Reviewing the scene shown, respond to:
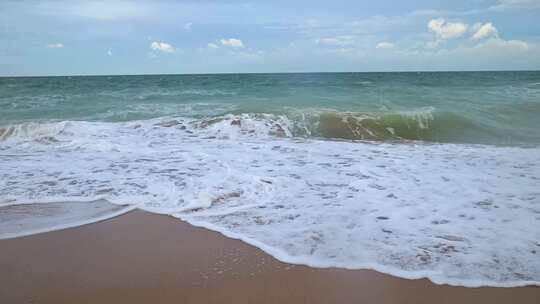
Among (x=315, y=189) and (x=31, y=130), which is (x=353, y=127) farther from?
(x=31, y=130)

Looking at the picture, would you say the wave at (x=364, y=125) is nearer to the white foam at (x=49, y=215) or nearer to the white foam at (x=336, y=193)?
the white foam at (x=336, y=193)

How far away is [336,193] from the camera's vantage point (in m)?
4.75

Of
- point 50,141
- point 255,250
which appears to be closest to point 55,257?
point 255,250

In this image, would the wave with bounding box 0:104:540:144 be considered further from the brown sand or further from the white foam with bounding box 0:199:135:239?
the brown sand

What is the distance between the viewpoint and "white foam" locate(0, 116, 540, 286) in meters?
3.14

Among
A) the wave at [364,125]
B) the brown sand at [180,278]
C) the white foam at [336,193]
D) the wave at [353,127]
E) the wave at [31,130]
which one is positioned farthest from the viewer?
the wave at [364,125]

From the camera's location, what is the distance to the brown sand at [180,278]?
2.55 m

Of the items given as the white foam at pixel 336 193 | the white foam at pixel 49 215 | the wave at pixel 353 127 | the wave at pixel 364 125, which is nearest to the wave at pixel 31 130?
the wave at pixel 353 127

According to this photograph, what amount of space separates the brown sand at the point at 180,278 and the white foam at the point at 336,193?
0.57ft

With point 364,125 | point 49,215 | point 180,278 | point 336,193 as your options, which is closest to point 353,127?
point 364,125

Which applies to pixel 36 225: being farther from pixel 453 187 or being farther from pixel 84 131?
pixel 84 131

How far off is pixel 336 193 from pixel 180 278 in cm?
248

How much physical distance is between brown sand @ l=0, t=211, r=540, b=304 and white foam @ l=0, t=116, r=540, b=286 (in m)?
0.17

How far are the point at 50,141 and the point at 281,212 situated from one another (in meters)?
6.98
